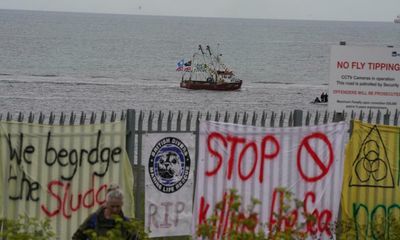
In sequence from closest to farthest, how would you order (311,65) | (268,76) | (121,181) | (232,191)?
(232,191), (121,181), (268,76), (311,65)

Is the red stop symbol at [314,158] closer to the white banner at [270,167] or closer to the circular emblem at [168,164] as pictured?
the white banner at [270,167]

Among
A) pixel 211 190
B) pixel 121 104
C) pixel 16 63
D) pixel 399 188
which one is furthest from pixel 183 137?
pixel 16 63

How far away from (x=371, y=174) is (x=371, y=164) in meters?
0.11

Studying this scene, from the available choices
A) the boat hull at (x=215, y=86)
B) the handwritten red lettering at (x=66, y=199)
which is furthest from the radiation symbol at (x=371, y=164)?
the boat hull at (x=215, y=86)

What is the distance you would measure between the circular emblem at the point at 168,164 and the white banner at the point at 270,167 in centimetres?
18

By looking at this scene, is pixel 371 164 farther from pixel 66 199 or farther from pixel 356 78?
pixel 66 199

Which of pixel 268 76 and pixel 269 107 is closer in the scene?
pixel 269 107

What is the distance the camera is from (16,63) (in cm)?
11956

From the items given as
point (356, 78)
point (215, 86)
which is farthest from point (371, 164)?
point (215, 86)

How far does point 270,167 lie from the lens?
10055 millimetres

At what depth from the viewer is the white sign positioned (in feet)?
35.3

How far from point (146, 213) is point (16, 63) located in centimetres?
11255

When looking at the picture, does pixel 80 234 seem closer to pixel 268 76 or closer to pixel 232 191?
pixel 232 191

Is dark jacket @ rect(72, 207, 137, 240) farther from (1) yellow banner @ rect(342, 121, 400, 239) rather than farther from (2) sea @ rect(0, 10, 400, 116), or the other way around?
(2) sea @ rect(0, 10, 400, 116)
